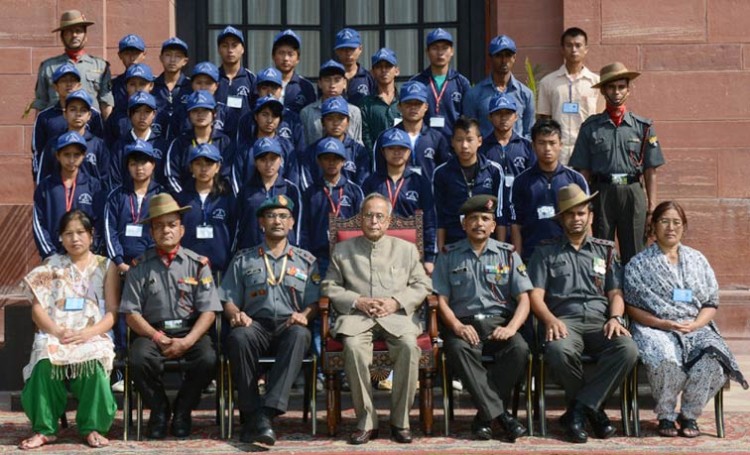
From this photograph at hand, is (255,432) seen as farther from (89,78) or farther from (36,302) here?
(89,78)

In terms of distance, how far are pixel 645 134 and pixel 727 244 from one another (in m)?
2.20

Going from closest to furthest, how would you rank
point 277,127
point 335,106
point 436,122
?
point 335,106 → point 277,127 → point 436,122

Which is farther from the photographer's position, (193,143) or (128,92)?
(128,92)

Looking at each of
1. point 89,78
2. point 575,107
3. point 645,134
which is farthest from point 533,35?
point 89,78

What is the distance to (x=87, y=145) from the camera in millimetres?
10094

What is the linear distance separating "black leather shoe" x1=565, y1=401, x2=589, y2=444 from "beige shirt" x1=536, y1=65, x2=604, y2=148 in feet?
9.51

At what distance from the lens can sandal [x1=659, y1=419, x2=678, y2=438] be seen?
843 cm

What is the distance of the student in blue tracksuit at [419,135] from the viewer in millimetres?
10016

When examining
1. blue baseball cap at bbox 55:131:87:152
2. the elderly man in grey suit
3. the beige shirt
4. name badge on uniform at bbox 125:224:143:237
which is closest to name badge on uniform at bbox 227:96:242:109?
blue baseball cap at bbox 55:131:87:152

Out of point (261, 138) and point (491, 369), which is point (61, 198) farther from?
point (491, 369)

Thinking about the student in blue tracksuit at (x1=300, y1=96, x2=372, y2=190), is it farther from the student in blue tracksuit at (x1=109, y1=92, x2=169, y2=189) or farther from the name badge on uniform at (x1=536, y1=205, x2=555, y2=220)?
the name badge on uniform at (x1=536, y1=205, x2=555, y2=220)

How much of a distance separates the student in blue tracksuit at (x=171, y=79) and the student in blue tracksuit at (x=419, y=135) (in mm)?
1880

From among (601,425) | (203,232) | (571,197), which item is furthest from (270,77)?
(601,425)

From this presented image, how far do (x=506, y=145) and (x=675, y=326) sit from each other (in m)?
2.00
